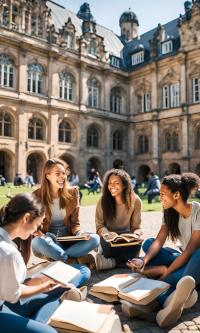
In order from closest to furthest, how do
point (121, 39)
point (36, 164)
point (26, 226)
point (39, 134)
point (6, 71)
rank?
point (26, 226), point (6, 71), point (39, 134), point (36, 164), point (121, 39)

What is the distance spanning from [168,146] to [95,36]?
51.6 ft

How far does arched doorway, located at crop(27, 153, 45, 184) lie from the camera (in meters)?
27.5

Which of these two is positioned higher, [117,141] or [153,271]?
[117,141]

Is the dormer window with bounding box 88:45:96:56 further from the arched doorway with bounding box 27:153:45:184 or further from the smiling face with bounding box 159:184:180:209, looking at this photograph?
the smiling face with bounding box 159:184:180:209

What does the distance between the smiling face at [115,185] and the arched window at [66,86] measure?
2557 cm

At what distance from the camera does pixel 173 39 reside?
3117cm

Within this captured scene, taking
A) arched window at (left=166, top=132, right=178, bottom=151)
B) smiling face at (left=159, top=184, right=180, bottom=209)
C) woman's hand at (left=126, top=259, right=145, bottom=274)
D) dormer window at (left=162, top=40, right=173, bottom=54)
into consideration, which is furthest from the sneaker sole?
dormer window at (left=162, top=40, right=173, bottom=54)

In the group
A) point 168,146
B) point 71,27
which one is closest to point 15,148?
point 71,27

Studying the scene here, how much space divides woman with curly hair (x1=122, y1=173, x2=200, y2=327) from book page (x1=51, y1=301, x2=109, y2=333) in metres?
0.64

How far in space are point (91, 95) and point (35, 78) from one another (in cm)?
695

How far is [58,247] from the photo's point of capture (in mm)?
3732

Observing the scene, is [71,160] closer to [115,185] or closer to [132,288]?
[115,185]

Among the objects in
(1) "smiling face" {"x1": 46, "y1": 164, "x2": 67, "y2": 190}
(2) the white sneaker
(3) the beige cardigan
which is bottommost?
(2) the white sneaker

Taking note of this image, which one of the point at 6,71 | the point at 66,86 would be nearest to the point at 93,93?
the point at 66,86
